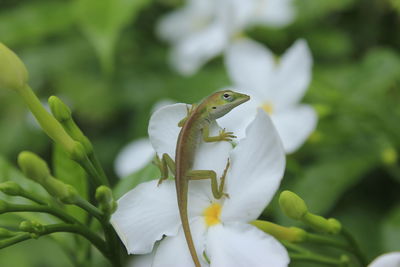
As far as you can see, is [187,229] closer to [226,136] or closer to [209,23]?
[226,136]

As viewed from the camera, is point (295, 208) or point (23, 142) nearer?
point (295, 208)

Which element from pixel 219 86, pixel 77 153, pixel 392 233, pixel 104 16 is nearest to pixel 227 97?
pixel 77 153

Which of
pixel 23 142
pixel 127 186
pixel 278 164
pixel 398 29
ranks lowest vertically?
pixel 23 142

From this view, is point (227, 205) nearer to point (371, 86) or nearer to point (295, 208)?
point (295, 208)

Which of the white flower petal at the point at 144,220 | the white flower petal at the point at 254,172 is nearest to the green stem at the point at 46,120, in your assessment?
the white flower petal at the point at 144,220

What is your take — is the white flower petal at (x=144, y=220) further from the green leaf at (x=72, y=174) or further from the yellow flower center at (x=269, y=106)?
the yellow flower center at (x=269, y=106)

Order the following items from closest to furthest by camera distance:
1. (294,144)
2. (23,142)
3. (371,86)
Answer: (294,144), (371,86), (23,142)

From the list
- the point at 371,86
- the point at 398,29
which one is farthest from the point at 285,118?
the point at 398,29
